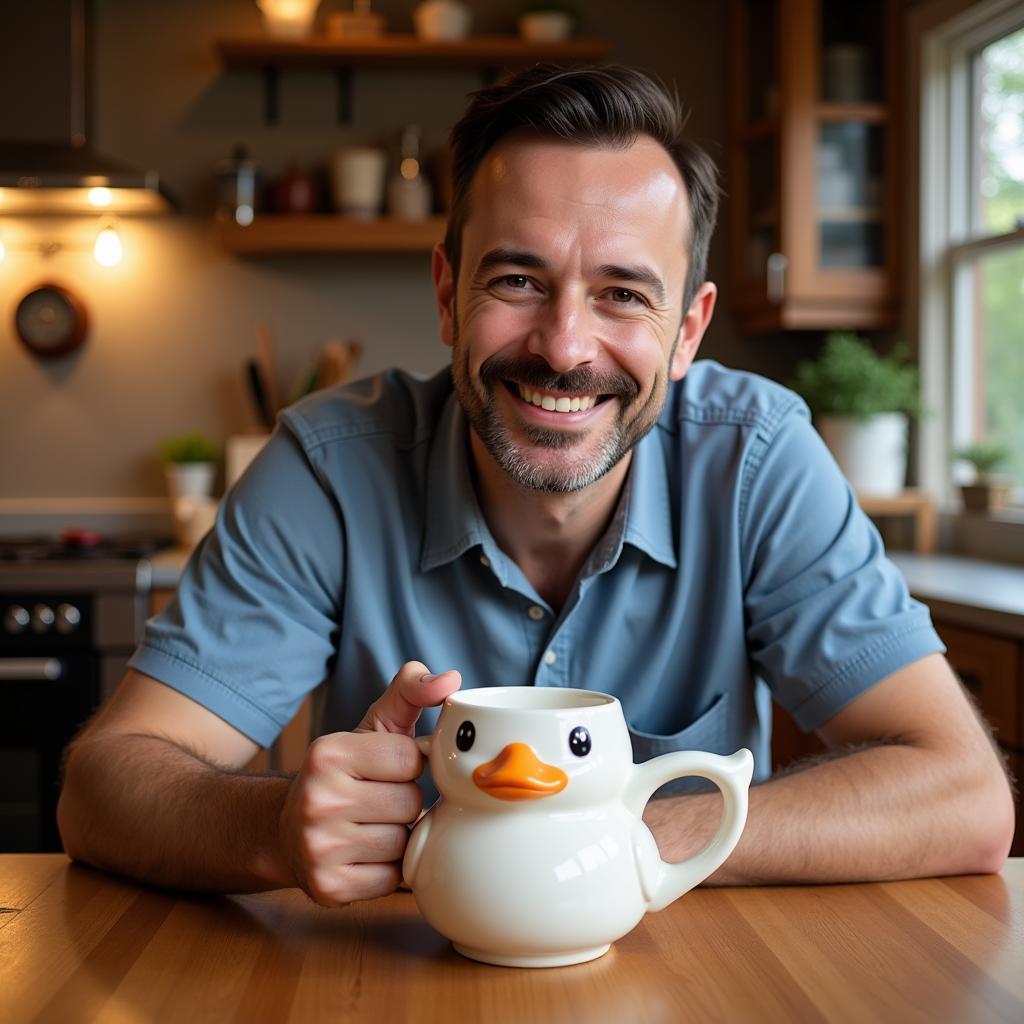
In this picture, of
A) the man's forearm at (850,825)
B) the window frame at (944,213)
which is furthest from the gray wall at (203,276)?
the man's forearm at (850,825)

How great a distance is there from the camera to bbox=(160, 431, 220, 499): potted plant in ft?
11.8

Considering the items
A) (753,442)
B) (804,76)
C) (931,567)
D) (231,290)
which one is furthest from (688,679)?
(231,290)

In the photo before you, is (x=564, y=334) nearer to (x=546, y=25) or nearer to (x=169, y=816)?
(x=169, y=816)

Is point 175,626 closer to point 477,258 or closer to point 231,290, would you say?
point 477,258

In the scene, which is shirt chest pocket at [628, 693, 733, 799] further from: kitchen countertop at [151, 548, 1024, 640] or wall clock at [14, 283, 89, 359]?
wall clock at [14, 283, 89, 359]

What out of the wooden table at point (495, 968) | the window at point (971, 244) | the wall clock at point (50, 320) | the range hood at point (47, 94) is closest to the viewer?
the wooden table at point (495, 968)

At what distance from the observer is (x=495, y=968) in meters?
0.77

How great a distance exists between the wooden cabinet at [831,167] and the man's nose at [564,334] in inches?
87.3

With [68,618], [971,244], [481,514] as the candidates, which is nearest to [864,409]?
[971,244]

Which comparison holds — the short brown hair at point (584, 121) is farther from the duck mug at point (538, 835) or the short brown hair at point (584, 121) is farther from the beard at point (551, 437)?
the duck mug at point (538, 835)

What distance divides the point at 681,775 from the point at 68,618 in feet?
7.97

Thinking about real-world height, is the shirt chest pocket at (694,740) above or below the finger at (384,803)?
below

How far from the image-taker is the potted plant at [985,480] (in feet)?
9.87

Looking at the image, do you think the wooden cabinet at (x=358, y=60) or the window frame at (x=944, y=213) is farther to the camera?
the wooden cabinet at (x=358, y=60)
